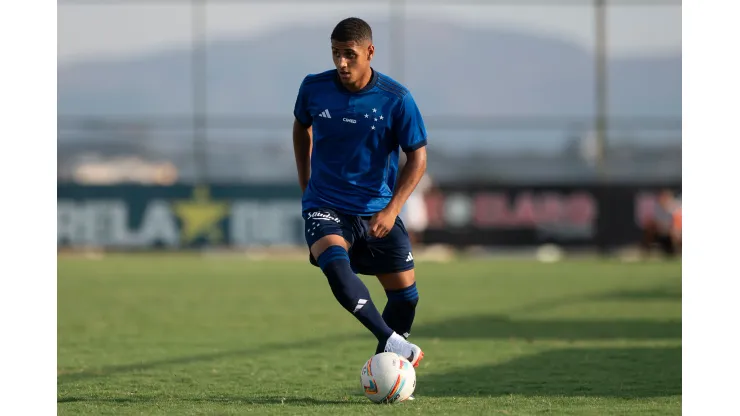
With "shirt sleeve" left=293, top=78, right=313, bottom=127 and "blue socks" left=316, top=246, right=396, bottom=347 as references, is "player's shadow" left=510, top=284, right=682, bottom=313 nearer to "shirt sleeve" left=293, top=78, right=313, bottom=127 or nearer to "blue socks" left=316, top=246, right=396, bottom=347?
"shirt sleeve" left=293, top=78, right=313, bottom=127

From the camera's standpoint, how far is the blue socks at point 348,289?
23.8 feet

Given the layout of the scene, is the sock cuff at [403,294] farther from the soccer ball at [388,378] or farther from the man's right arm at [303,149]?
the man's right arm at [303,149]

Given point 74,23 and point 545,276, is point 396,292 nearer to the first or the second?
point 545,276

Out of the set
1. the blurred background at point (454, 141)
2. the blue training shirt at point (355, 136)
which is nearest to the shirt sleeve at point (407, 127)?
the blue training shirt at point (355, 136)

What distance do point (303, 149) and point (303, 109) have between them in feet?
1.10

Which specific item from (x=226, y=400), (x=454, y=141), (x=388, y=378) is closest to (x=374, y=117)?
(x=388, y=378)

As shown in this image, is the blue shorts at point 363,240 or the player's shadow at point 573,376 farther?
the player's shadow at point 573,376

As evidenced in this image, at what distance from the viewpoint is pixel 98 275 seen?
74.6 ft

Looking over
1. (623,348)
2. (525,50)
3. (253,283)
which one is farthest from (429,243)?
(525,50)

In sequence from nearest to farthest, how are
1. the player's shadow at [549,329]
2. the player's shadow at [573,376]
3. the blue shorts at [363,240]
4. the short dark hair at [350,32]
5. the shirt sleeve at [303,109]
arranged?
the short dark hair at [350,32] → the blue shorts at [363,240] → the shirt sleeve at [303,109] → the player's shadow at [573,376] → the player's shadow at [549,329]

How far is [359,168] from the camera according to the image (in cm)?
763

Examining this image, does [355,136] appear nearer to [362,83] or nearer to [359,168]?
[359,168]

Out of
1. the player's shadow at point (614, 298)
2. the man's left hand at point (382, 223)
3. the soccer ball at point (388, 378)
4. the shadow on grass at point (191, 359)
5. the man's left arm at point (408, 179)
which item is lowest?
the player's shadow at point (614, 298)

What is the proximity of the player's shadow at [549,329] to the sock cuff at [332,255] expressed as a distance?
4.72 m
